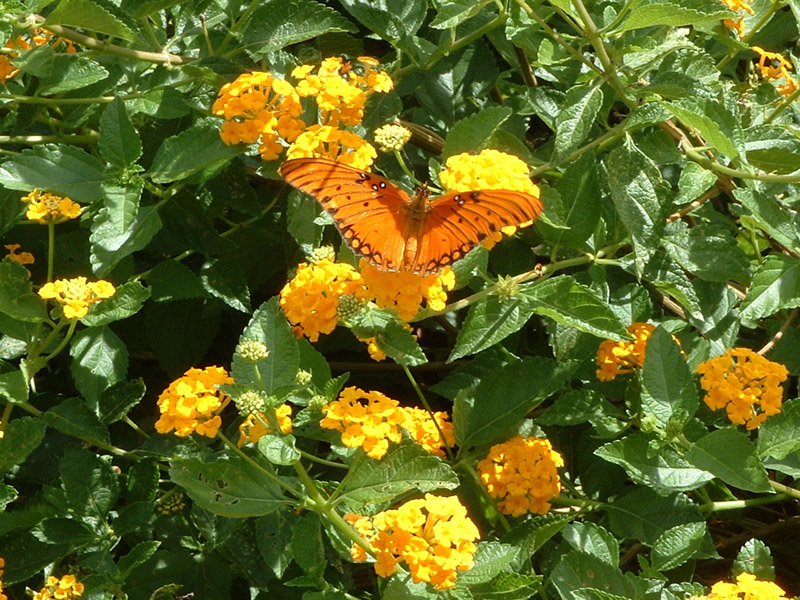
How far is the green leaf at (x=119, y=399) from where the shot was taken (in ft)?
9.44

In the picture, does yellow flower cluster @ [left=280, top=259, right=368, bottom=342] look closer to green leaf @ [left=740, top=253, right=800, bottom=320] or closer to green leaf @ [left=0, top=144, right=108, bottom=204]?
green leaf @ [left=0, top=144, right=108, bottom=204]

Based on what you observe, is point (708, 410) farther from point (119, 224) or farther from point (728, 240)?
point (119, 224)

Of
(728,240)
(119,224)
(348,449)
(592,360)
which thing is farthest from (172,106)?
(728,240)

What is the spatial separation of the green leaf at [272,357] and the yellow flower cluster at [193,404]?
6 cm

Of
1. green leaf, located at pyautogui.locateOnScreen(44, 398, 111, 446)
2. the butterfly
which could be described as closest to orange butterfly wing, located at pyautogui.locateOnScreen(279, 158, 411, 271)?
the butterfly

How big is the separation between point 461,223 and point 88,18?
113 cm

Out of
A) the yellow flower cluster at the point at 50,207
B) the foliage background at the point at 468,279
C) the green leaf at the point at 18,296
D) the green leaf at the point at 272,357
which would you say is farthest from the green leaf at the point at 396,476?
the yellow flower cluster at the point at 50,207

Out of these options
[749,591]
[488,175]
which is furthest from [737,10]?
[749,591]

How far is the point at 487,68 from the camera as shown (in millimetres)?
3338

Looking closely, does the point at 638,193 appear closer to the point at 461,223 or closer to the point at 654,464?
the point at 461,223

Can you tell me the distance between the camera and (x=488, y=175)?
Answer: 7.66 ft

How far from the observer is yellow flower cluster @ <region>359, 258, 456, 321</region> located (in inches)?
88.7

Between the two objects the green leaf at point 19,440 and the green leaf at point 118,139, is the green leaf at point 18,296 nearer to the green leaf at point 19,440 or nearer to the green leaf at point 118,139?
the green leaf at point 19,440

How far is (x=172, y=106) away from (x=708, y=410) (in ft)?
6.01
